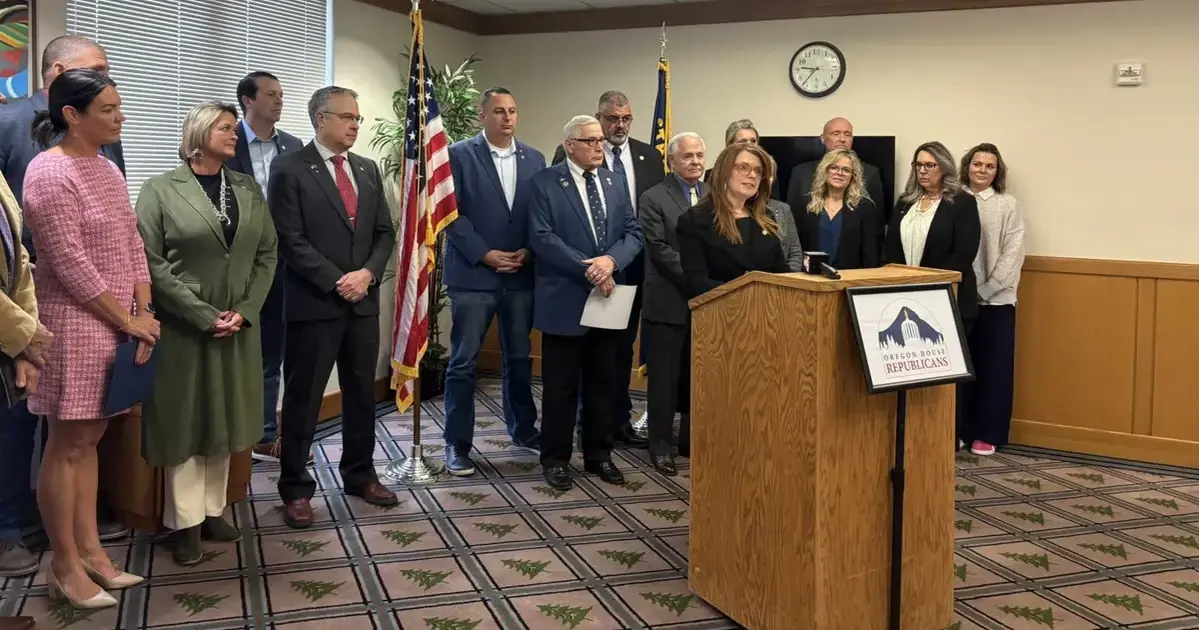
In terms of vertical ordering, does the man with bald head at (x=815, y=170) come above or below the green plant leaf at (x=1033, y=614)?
above

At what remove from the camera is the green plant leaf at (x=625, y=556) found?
342 cm

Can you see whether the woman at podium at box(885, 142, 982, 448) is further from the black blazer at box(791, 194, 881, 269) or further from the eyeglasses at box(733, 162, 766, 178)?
the eyeglasses at box(733, 162, 766, 178)

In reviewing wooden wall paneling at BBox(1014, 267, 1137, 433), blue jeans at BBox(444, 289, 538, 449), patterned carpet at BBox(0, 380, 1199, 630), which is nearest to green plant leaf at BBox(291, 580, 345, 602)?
patterned carpet at BBox(0, 380, 1199, 630)

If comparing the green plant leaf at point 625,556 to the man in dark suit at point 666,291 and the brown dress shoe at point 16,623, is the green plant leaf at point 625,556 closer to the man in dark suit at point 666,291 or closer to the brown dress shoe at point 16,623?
the man in dark suit at point 666,291

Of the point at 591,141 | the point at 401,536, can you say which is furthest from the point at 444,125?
the point at 401,536

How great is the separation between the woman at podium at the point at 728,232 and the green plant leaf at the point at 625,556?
1007mm

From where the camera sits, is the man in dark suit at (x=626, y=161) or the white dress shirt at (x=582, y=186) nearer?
the white dress shirt at (x=582, y=186)

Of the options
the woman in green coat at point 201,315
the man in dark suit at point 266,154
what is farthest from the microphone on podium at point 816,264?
the man in dark suit at point 266,154

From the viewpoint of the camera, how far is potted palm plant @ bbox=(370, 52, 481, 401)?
19.6 feet

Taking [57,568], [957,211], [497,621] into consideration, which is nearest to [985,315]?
[957,211]

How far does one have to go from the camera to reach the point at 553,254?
13.8 ft

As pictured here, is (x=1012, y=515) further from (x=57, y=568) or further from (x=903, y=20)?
(x=57, y=568)

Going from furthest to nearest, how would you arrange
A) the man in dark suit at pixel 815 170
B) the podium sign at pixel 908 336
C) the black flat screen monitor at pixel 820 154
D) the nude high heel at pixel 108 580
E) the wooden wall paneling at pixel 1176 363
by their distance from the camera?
the black flat screen monitor at pixel 820 154 < the man in dark suit at pixel 815 170 < the wooden wall paneling at pixel 1176 363 < the nude high heel at pixel 108 580 < the podium sign at pixel 908 336

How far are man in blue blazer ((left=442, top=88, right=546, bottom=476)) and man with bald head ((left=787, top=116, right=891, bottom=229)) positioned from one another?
1574 millimetres
